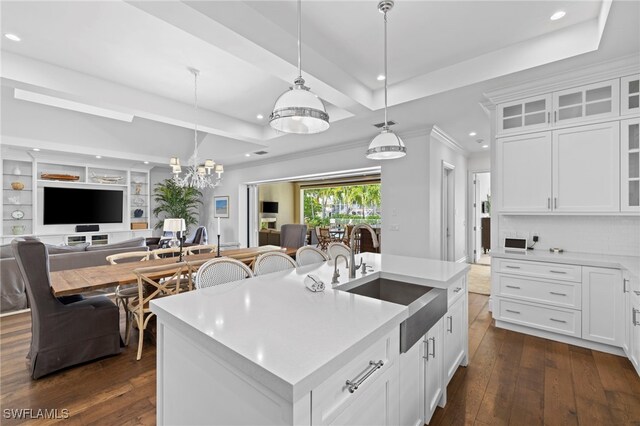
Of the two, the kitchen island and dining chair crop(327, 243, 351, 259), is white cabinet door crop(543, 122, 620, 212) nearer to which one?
dining chair crop(327, 243, 351, 259)

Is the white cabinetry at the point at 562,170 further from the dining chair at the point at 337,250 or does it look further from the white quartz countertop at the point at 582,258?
the dining chair at the point at 337,250

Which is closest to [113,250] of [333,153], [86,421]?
[86,421]

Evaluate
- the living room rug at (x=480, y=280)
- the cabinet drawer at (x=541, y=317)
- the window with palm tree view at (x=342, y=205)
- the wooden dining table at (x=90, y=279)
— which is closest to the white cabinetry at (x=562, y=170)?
the cabinet drawer at (x=541, y=317)

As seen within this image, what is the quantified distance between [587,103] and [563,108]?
0.60 feet

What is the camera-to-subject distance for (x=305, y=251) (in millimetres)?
2893

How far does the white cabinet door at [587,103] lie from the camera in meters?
→ 2.72

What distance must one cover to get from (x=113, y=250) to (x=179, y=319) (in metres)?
3.59

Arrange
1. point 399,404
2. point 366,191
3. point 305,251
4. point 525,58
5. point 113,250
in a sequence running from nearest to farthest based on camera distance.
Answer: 1. point 399,404
2. point 525,58
3. point 305,251
4. point 113,250
5. point 366,191

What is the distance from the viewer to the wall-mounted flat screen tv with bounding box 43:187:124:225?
6531 mm

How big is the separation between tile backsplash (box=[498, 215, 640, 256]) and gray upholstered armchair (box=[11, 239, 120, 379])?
4389 millimetres

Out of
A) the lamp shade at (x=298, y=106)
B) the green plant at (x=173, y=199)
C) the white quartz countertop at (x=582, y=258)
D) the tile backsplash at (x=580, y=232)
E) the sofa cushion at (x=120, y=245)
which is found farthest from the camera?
the green plant at (x=173, y=199)

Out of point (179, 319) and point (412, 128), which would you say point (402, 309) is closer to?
point (179, 319)

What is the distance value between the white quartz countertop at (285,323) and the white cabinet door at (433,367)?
317 millimetres

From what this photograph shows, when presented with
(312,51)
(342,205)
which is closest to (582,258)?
(312,51)
